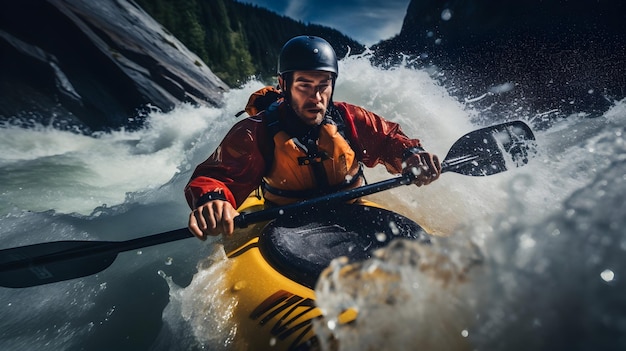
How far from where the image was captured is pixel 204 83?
12.0 meters

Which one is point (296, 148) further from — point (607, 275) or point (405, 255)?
point (607, 275)

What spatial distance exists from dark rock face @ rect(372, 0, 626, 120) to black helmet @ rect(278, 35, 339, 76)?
1186 centimetres

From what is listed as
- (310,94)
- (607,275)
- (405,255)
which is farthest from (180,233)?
(607,275)

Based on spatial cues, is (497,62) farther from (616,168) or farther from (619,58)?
(616,168)

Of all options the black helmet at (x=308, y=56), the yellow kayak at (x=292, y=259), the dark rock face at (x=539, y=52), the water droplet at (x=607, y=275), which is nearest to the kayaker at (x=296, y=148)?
the black helmet at (x=308, y=56)

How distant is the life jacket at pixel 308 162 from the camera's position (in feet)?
7.78

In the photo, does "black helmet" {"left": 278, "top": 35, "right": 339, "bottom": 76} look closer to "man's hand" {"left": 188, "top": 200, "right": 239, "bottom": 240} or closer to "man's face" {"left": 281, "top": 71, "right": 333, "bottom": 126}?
"man's face" {"left": 281, "top": 71, "right": 333, "bottom": 126}

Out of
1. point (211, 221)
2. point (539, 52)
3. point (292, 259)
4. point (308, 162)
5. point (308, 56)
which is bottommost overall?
point (292, 259)

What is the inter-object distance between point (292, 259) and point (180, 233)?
2.42ft

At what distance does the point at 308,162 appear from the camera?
2359 millimetres

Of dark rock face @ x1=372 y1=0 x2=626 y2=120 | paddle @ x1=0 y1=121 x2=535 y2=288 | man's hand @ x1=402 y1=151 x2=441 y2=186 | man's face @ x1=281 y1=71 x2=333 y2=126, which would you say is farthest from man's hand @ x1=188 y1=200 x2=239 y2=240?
dark rock face @ x1=372 y1=0 x2=626 y2=120

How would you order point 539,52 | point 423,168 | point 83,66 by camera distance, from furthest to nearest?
1. point 539,52
2. point 83,66
3. point 423,168

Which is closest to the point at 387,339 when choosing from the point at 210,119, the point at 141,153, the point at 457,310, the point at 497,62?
the point at 457,310

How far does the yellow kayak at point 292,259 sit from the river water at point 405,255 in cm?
14
